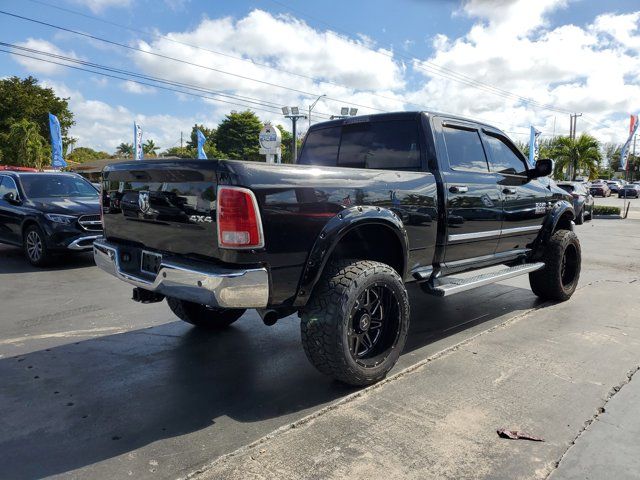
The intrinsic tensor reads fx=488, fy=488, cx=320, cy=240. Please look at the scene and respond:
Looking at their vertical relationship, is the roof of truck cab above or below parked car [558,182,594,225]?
above

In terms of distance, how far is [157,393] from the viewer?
3201 mm

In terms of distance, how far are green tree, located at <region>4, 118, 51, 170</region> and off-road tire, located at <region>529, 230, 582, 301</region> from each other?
→ 43.0m

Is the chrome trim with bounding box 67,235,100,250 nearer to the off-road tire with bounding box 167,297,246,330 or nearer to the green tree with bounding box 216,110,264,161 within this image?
the off-road tire with bounding box 167,297,246,330

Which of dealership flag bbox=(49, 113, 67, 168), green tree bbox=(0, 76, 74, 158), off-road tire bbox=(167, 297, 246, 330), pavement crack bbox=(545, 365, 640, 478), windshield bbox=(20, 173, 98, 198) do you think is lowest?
pavement crack bbox=(545, 365, 640, 478)

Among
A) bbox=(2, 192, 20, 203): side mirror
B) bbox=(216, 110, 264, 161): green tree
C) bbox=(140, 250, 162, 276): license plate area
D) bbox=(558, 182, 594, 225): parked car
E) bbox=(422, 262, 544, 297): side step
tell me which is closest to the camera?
bbox=(140, 250, 162, 276): license plate area

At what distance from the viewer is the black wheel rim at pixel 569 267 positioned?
5.75 m

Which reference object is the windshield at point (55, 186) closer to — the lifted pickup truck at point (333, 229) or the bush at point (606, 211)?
the lifted pickup truck at point (333, 229)

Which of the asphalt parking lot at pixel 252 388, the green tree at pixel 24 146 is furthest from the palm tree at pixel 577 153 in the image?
the green tree at pixel 24 146

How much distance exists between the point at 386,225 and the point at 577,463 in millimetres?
1755

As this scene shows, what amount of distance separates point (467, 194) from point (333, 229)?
170 centimetres

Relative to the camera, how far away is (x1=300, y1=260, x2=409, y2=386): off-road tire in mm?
2975

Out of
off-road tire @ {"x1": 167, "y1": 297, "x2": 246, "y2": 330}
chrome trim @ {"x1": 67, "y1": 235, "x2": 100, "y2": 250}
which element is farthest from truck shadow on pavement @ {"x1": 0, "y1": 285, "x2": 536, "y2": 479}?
chrome trim @ {"x1": 67, "y1": 235, "x2": 100, "y2": 250}

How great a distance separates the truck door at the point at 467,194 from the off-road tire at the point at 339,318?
3.60 feet

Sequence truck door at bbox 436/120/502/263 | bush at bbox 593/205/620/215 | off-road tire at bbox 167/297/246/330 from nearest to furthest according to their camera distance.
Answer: truck door at bbox 436/120/502/263, off-road tire at bbox 167/297/246/330, bush at bbox 593/205/620/215
